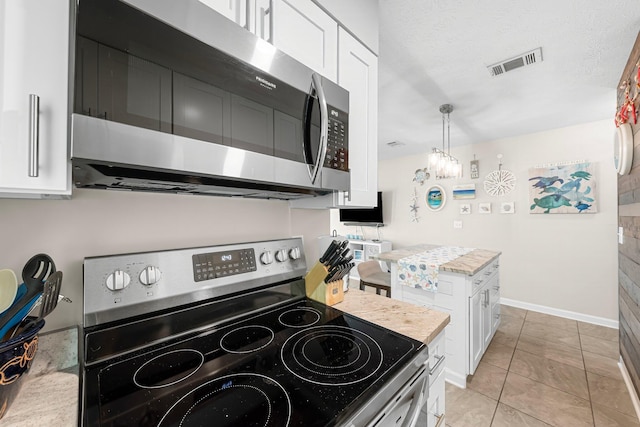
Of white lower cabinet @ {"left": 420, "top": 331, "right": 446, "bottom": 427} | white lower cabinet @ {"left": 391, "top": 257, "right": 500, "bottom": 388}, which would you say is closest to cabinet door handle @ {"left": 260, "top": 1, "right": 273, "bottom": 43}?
white lower cabinet @ {"left": 420, "top": 331, "right": 446, "bottom": 427}

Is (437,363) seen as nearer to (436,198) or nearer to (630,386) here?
(630,386)

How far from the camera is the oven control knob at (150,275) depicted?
849 millimetres

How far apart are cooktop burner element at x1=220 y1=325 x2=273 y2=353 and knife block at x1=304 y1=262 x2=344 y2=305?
317 millimetres

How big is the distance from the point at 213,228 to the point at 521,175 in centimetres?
401

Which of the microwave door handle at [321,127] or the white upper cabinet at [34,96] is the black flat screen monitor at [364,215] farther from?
the white upper cabinet at [34,96]

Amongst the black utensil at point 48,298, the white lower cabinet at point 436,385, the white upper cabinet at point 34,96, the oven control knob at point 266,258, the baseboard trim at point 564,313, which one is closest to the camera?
the white upper cabinet at point 34,96

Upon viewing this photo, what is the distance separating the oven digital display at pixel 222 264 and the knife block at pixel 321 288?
275 mm

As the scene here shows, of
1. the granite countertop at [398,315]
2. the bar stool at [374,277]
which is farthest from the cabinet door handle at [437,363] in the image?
the bar stool at [374,277]

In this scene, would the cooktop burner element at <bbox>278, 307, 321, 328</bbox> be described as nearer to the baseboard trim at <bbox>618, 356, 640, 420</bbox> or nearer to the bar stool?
the bar stool

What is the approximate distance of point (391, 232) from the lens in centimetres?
485

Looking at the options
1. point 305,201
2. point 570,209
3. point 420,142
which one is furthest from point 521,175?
point 305,201

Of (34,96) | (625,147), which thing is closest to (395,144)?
(625,147)

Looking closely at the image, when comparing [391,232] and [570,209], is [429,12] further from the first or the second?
[391,232]

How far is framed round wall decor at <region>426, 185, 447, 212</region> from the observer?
13.7ft
